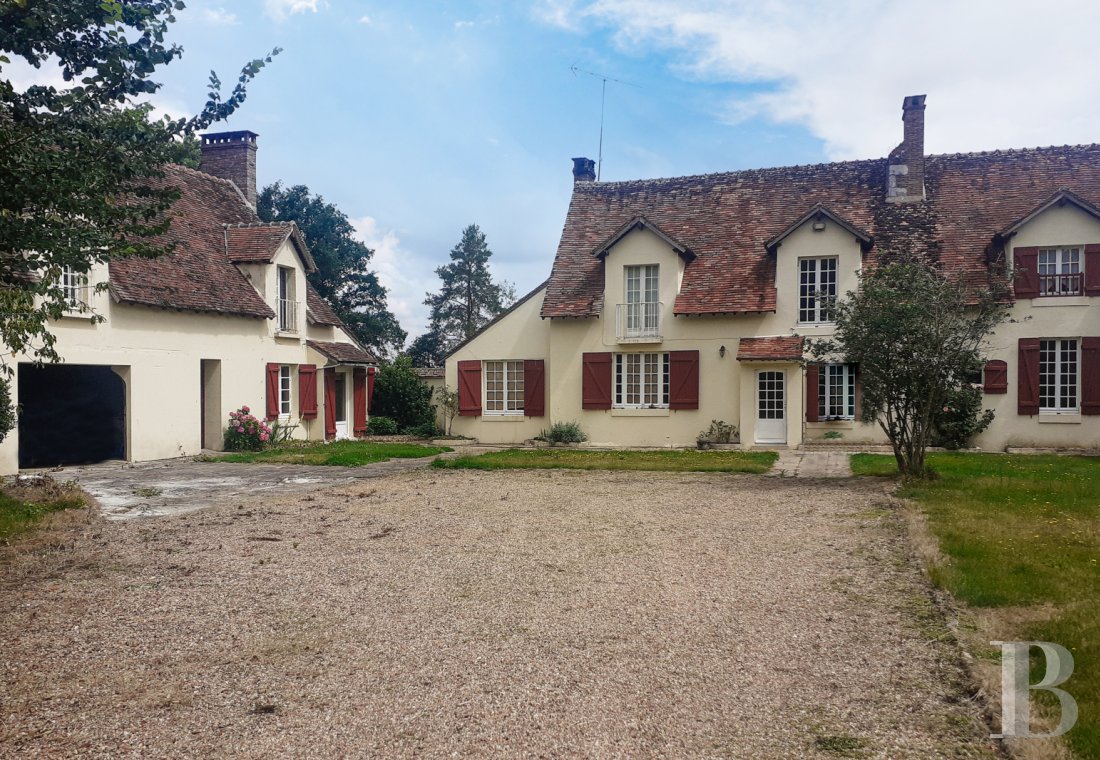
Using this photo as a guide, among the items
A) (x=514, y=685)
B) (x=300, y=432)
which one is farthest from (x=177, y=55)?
(x=300, y=432)

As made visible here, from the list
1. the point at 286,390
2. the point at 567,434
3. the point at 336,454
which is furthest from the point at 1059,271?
the point at 286,390

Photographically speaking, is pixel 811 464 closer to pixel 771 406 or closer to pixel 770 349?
pixel 771 406

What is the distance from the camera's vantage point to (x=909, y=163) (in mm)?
21359

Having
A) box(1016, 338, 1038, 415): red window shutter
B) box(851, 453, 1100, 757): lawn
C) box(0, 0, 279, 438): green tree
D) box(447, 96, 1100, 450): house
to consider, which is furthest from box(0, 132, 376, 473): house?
box(1016, 338, 1038, 415): red window shutter

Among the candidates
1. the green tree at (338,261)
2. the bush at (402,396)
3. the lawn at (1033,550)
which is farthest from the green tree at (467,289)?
the lawn at (1033,550)

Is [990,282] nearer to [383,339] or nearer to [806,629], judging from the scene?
[806,629]

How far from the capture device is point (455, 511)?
1038 centimetres

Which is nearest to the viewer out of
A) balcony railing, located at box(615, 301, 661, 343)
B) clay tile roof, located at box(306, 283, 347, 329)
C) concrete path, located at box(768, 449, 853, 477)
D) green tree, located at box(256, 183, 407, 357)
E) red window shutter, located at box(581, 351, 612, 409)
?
concrete path, located at box(768, 449, 853, 477)

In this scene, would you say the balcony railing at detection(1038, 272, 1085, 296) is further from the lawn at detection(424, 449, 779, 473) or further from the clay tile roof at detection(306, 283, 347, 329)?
the clay tile roof at detection(306, 283, 347, 329)

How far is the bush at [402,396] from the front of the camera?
2486cm

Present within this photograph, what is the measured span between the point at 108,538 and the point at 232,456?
30.8 feet

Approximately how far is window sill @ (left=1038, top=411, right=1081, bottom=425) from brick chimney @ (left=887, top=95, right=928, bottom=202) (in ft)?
19.8

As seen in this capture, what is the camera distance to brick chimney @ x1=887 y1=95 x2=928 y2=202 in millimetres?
21219

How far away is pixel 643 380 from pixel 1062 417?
30.3ft
